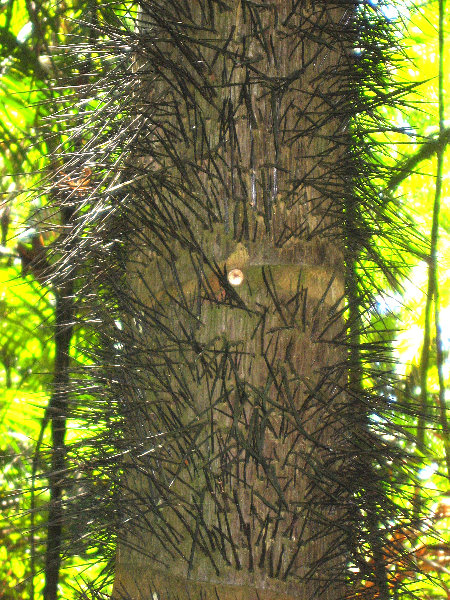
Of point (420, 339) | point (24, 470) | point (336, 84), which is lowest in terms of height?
point (24, 470)

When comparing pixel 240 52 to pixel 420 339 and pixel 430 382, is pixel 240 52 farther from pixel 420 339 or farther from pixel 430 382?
pixel 430 382

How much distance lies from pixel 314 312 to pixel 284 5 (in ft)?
0.86

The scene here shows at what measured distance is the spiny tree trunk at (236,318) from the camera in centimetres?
45

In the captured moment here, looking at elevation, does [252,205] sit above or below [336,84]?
below

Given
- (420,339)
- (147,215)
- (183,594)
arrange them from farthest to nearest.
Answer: (420,339), (147,215), (183,594)

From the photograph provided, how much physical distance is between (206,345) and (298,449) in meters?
0.11

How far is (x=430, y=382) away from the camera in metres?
1.97

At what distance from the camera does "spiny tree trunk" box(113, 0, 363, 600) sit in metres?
0.45

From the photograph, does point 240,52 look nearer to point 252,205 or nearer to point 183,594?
point 252,205

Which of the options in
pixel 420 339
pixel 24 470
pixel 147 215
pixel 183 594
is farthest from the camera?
pixel 420 339

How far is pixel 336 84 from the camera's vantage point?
1.90ft

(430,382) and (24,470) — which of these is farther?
(430,382)

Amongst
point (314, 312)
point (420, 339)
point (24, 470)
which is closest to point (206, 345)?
point (314, 312)

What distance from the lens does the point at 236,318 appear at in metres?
0.48
